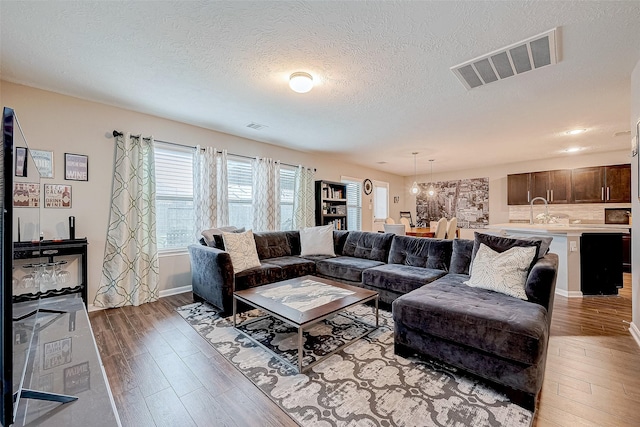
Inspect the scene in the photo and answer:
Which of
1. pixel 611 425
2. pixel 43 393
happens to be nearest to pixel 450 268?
pixel 611 425

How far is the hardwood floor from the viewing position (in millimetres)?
1484

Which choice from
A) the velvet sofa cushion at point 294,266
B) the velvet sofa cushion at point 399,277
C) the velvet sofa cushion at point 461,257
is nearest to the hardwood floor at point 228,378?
the velvet sofa cushion at point 461,257

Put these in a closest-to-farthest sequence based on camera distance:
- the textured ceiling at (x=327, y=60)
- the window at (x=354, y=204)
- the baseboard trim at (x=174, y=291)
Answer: the textured ceiling at (x=327, y=60), the baseboard trim at (x=174, y=291), the window at (x=354, y=204)

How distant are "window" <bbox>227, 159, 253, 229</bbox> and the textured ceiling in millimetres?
702

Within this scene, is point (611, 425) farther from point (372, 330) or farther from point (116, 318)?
point (116, 318)

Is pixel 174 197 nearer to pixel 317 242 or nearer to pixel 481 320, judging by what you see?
pixel 317 242

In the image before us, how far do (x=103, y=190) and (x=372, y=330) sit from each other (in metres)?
3.44

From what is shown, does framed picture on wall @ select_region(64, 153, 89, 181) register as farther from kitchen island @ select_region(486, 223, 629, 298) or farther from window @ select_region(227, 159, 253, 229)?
kitchen island @ select_region(486, 223, 629, 298)

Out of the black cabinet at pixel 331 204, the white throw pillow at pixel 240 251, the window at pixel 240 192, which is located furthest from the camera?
the black cabinet at pixel 331 204

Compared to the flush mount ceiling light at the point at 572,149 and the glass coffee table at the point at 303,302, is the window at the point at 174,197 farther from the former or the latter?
the flush mount ceiling light at the point at 572,149

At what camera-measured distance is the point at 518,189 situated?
655 cm

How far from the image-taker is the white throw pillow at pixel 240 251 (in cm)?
308

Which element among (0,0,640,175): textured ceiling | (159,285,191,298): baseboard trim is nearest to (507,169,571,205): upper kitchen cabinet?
(0,0,640,175): textured ceiling

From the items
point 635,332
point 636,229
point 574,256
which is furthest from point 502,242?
point 574,256
